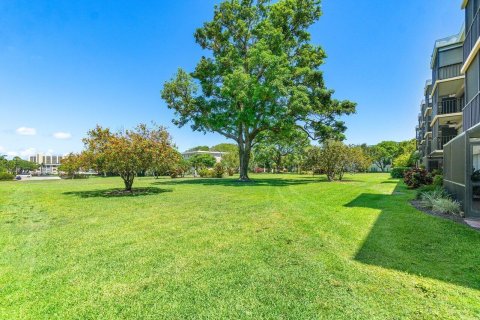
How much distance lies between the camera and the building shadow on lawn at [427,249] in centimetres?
400

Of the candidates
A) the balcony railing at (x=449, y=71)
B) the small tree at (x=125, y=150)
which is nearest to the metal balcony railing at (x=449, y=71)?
the balcony railing at (x=449, y=71)

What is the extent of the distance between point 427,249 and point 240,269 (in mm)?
3580

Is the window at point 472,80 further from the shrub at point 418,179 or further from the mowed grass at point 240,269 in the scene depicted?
the shrub at point 418,179

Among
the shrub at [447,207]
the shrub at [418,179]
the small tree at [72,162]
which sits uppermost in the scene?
the small tree at [72,162]

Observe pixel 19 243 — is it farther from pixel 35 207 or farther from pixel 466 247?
pixel 466 247

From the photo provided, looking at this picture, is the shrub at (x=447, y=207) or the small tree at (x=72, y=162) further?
the small tree at (x=72, y=162)

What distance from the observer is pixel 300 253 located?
479 centimetres

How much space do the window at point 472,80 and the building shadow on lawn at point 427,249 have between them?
5284mm

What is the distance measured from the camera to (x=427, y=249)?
198 inches

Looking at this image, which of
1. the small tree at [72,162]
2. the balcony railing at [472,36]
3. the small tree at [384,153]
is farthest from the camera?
the small tree at [384,153]

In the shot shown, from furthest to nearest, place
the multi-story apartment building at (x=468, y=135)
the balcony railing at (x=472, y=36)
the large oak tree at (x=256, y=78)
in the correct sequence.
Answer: the large oak tree at (x=256, y=78) < the balcony railing at (x=472, y=36) < the multi-story apartment building at (x=468, y=135)

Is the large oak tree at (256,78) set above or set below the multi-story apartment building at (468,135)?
above

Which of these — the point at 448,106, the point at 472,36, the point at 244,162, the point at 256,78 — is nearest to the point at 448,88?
the point at 448,106

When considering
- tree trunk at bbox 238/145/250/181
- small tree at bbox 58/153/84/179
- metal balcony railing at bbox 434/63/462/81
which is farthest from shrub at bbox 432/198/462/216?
tree trunk at bbox 238/145/250/181
